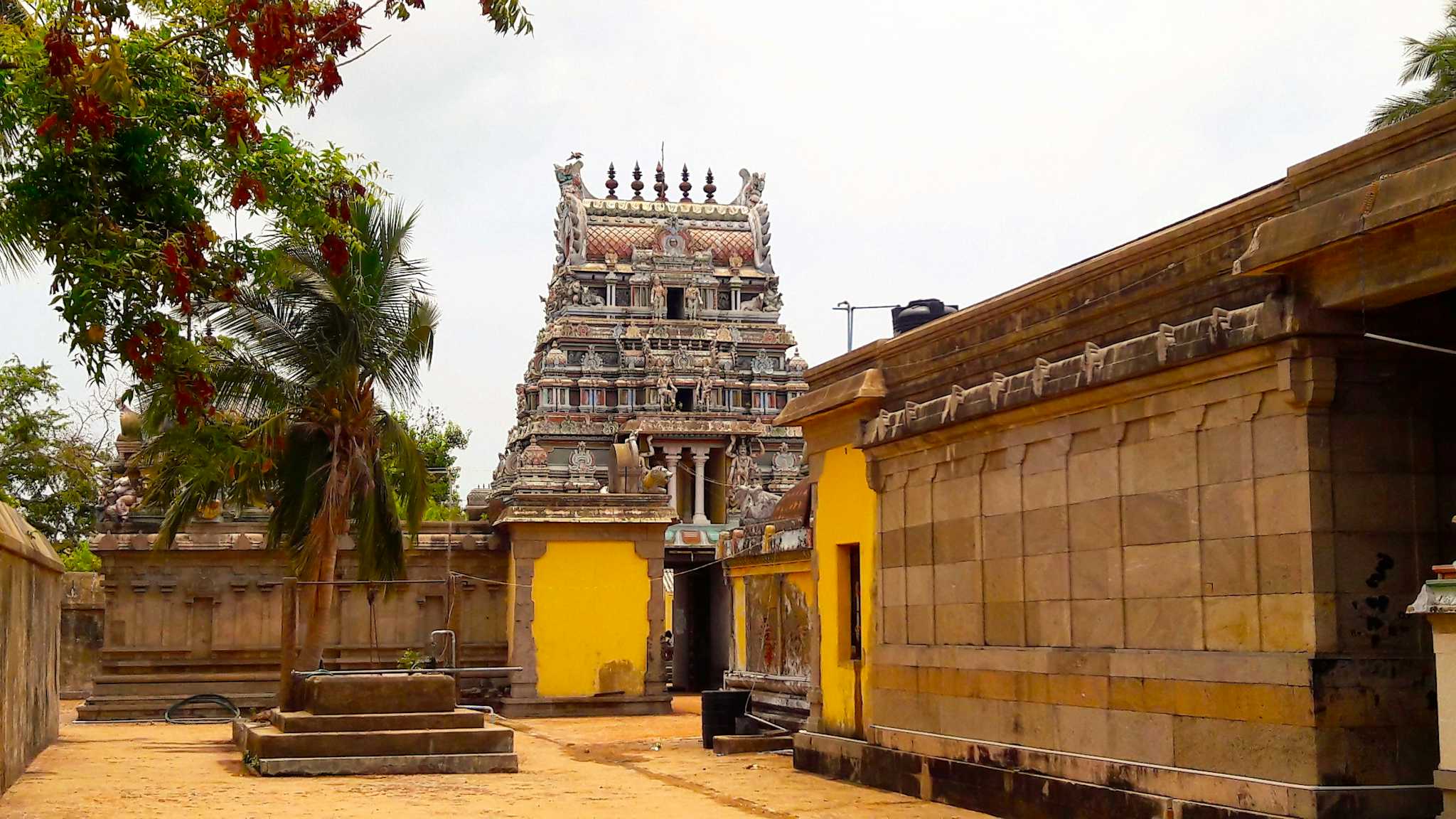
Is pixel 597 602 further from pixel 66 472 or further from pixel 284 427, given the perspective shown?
pixel 66 472

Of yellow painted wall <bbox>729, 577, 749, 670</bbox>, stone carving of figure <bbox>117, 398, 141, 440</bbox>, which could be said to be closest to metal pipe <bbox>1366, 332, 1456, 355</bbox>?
yellow painted wall <bbox>729, 577, 749, 670</bbox>

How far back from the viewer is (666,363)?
6200 centimetres

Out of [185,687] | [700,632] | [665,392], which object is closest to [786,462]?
[665,392]

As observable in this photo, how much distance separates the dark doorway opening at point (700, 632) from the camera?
36844mm

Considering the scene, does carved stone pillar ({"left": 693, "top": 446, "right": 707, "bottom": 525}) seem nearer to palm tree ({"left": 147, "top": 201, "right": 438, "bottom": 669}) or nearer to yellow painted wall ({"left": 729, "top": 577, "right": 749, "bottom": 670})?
yellow painted wall ({"left": 729, "top": 577, "right": 749, "bottom": 670})

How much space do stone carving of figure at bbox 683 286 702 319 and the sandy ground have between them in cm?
4338

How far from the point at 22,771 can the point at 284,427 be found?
18.4ft

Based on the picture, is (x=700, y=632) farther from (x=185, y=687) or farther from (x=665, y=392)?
(x=665, y=392)

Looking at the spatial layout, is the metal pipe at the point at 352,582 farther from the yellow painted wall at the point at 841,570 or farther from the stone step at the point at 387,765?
the yellow painted wall at the point at 841,570

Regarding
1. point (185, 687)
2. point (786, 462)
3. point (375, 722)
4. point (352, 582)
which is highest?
point (786, 462)

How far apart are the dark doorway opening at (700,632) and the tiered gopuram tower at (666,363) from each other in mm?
19291

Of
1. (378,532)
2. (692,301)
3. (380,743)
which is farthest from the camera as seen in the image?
(692,301)

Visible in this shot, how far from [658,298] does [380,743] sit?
47.0 meters

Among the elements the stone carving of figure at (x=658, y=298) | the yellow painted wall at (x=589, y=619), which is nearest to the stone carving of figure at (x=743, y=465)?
the stone carving of figure at (x=658, y=298)
